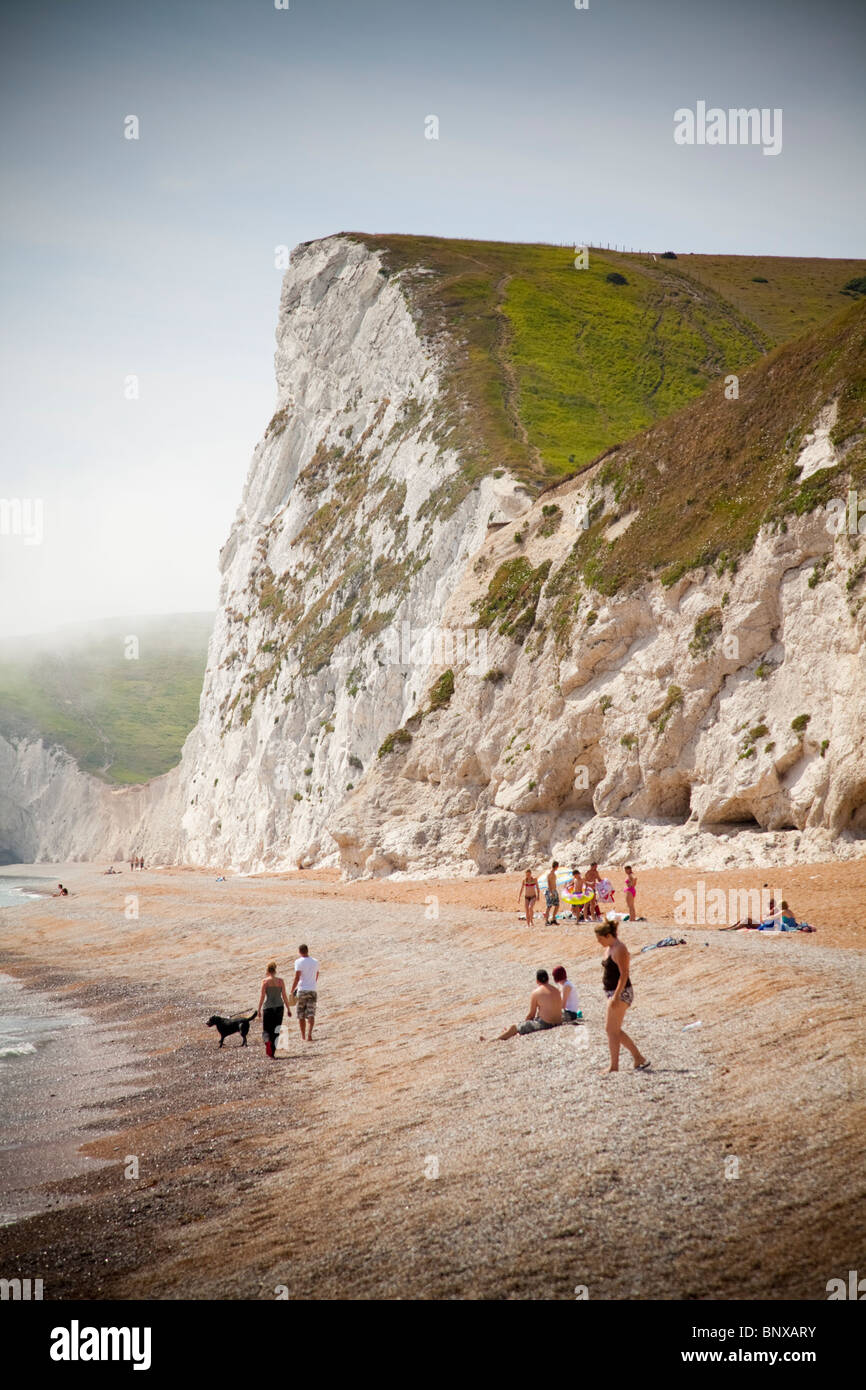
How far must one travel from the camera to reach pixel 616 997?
34.1 feet

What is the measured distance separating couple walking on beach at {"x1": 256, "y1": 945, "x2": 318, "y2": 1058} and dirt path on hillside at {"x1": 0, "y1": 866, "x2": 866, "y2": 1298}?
12.7 inches

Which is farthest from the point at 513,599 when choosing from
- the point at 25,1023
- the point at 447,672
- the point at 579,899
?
the point at 25,1023

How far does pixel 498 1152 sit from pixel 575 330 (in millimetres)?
79468

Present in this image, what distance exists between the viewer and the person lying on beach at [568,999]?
43.8 ft

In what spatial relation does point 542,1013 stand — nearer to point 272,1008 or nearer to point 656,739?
point 272,1008

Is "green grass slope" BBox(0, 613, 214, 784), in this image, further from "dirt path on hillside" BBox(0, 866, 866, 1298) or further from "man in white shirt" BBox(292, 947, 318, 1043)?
"dirt path on hillside" BBox(0, 866, 866, 1298)

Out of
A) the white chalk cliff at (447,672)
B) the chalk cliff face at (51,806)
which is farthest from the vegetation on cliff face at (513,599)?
the chalk cliff face at (51,806)

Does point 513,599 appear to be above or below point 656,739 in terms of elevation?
above

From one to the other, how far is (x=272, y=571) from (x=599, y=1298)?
7976 centimetres

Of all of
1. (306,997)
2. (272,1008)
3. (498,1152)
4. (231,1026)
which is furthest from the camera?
(231,1026)
